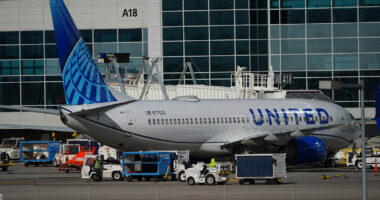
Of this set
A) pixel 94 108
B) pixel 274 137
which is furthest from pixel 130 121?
pixel 274 137

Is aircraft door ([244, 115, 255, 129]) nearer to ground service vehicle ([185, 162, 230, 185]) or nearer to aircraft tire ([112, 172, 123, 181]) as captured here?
aircraft tire ([112, 172, 123, 181])

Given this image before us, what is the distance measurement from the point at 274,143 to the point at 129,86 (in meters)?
30.2

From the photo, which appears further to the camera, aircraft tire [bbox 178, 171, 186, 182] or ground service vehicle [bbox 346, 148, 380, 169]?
ground service vehicle [bbox 346, 148, 380, 169]

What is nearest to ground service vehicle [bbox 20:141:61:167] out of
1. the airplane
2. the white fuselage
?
the airplane

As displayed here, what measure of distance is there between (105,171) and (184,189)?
29.2 ft

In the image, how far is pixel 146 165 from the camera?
42.3m

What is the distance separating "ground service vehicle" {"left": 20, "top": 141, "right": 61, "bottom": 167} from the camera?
6313cm

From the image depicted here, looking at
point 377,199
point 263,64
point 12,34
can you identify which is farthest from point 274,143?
point 12,34

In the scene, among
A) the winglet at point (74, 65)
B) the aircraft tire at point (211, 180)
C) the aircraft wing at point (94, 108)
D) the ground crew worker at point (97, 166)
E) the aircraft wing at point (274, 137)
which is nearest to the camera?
the aircraft tire at point (211, 180)

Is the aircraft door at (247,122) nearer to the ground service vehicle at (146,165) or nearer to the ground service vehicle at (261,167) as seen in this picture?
the ground service vehicle at (146,165)

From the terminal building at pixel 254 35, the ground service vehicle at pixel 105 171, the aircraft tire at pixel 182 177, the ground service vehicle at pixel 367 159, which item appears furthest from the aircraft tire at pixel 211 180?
the terminal building at pixel 254 35

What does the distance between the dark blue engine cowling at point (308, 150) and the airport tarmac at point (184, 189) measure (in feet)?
13.5

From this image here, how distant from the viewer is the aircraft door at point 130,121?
43875 mm

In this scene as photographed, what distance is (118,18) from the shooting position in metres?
80.6
